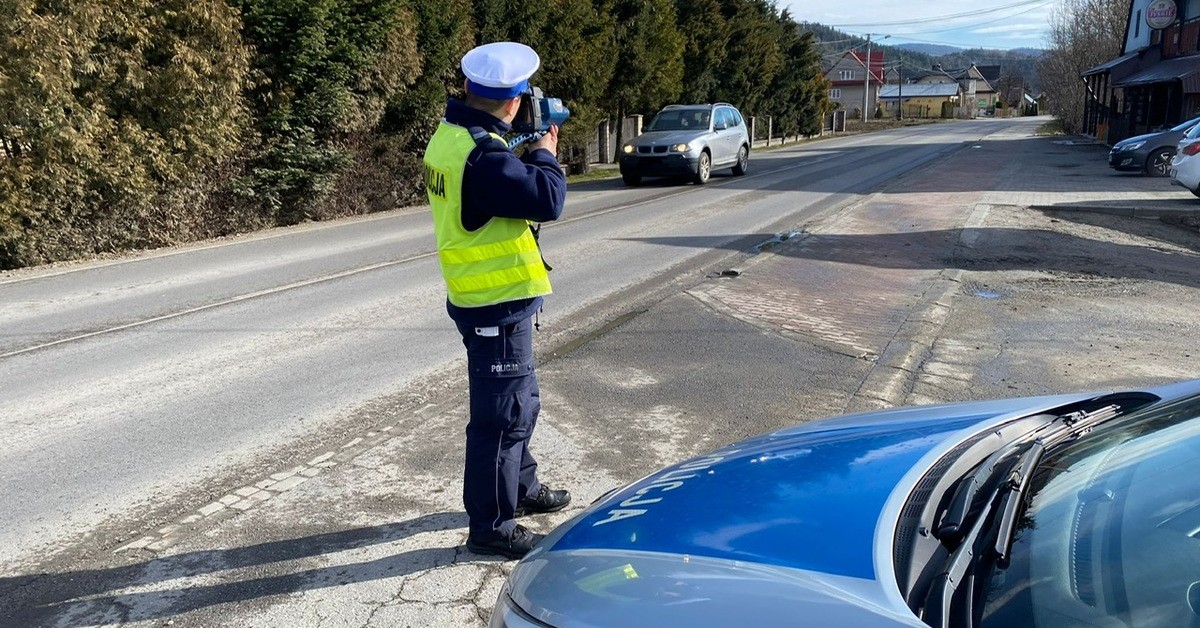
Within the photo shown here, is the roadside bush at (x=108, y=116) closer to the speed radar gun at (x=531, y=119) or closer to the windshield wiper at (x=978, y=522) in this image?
the speed radar gun at (x=531, y=119)

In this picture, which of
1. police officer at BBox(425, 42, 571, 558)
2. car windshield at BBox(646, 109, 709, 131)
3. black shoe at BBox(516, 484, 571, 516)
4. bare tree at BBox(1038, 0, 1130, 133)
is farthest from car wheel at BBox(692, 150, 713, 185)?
bare tree at BBox(1038, 0, 1130, 133)

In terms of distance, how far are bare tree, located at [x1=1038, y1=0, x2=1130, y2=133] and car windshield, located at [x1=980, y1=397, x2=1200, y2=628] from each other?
51254 mm

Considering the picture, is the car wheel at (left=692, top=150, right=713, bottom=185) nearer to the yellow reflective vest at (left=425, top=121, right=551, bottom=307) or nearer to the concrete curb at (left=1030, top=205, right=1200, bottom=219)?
the concrete curb at (left=1030, top=205, right=1200, bottom=219)

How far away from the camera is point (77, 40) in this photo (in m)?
11.2

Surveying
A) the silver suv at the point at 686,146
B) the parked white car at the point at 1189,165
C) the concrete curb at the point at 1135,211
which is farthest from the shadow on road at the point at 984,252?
the silver suv at the point at 686,146

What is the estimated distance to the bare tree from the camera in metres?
48.0

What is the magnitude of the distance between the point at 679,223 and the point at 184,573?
37.0ft

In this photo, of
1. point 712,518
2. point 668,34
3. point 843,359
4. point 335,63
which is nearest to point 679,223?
point 335,63

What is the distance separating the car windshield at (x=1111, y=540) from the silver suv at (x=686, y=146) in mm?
18747

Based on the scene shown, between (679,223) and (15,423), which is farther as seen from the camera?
(679,223)

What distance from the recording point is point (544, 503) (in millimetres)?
4008

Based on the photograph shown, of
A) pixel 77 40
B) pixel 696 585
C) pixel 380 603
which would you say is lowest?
pixel 380 603

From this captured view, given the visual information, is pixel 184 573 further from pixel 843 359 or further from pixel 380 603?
pixel 843 359

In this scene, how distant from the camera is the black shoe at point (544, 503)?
4.00 m
